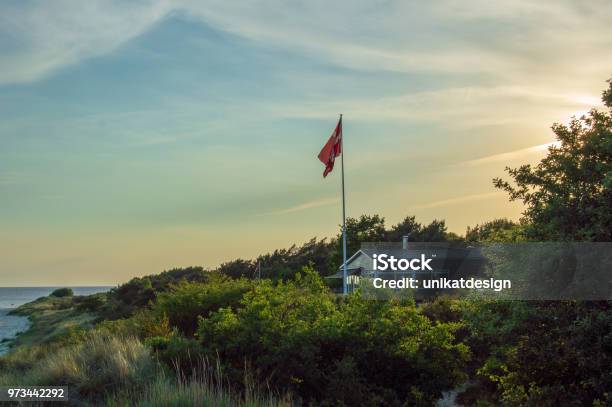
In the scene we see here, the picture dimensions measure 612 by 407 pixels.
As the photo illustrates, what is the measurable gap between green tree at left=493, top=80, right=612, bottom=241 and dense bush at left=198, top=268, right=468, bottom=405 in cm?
417

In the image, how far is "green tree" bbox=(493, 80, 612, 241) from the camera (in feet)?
39.1

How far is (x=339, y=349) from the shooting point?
15.3m

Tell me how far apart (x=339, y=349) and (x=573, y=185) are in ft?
21.4

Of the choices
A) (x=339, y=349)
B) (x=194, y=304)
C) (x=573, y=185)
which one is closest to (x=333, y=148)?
(x=194, y=304)

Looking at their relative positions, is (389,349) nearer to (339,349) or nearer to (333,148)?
(339,349)

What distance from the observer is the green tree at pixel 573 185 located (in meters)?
11.9

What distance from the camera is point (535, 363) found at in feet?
42.5

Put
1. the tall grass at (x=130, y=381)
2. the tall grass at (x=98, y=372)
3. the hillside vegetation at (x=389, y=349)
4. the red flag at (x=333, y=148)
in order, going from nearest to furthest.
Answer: the tall grass at (x=130, y=381) < the hillside vegetation at (x=389, y=349) < the tall grass at (x=98, y=372) < the red flag at (x=333, y=148)

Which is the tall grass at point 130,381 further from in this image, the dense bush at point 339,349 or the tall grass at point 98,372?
the dense bush at point 339,349

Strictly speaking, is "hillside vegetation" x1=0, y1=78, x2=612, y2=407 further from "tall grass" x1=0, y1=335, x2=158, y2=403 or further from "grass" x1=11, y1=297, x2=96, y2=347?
"grass" x1=11, y1=297, x2=96, y2=347

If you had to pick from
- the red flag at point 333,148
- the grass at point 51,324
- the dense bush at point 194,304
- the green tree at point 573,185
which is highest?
the red flag at point 333,148

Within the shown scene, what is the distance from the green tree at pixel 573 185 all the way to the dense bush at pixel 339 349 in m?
4.17

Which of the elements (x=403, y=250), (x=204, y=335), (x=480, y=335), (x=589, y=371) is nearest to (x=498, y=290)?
(x=480, y=335)

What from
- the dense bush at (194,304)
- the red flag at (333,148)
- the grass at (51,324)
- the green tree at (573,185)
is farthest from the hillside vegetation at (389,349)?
the red flag at (333,148)
